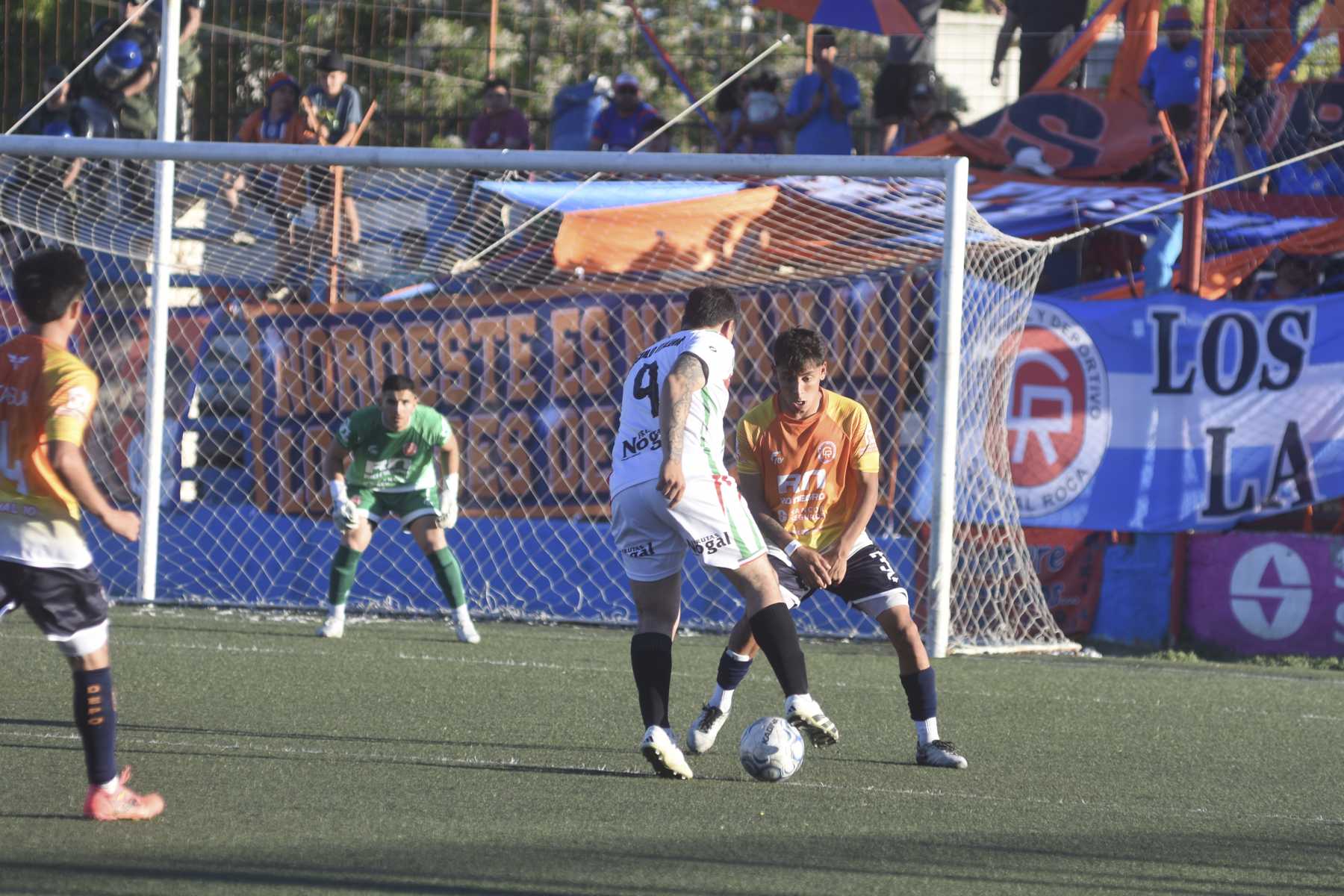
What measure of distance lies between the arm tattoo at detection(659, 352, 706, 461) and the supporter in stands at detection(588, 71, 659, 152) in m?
9.02

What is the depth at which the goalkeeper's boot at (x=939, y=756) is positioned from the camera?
623 cm

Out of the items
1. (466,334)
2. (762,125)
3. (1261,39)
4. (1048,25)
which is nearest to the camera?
(466,334)

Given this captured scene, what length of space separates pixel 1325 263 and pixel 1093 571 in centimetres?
290

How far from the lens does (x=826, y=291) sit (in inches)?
465

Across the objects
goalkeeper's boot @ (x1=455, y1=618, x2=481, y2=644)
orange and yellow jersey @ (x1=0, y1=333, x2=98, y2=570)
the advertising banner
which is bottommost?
goalkeeper's boot @ (x1=455, y1=618, x2=481, y2=644)

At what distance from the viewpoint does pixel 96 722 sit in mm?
4875

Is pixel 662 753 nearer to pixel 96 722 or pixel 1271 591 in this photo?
pixel 96 722

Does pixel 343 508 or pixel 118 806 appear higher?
pixel 343 508

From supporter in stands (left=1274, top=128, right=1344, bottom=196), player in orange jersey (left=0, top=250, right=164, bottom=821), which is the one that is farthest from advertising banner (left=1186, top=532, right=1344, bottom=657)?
player in orange jersey (left=0, top=250, right=164, bottom=821)

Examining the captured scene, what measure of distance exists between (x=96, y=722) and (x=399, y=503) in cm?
543

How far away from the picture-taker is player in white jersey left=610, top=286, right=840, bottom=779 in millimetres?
5609

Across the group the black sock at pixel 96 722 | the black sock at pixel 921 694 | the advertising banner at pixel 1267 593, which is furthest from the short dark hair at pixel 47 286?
the advertising banner at pixel 1267 593

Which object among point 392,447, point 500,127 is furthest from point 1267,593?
point 500,127

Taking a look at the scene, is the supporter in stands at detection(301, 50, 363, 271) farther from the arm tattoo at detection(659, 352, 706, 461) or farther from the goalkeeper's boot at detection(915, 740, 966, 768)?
the goalkeeper's boot at detection(915, 740, 966, 768)
